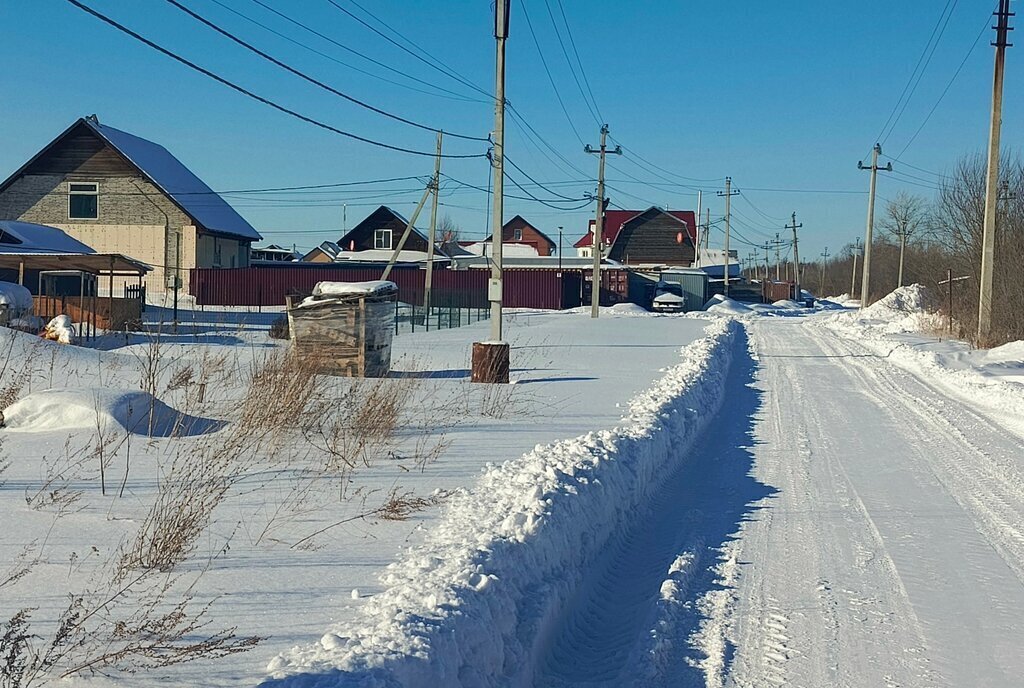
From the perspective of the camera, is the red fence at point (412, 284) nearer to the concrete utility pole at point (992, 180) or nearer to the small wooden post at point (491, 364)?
the concrete utility pole at point (992, 180)

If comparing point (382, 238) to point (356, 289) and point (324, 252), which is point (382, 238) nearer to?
point (324, 252)

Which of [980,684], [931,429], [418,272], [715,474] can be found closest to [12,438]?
[715,474]

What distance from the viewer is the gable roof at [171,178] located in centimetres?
5300

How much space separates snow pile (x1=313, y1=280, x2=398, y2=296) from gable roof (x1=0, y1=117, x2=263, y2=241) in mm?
36810

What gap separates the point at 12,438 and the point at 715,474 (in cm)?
709

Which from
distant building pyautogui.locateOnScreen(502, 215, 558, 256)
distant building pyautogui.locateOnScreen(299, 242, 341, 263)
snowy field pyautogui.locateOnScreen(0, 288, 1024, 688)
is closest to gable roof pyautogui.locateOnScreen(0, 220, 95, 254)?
snowy field pyautogui.locateOnScreen(0, 288, 1024, 688)

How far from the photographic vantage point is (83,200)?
5422 centimetres

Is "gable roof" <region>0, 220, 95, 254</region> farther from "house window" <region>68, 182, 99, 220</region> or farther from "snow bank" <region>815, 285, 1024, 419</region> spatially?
"snow bank" <region>815, 285, 1024, 419</region>

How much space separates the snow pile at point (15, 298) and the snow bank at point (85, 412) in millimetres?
16496

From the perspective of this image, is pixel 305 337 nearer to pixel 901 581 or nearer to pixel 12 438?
pixel 12 438

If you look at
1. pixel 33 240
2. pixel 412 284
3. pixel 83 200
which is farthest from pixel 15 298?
pixel 412 284

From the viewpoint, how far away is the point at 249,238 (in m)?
61.9

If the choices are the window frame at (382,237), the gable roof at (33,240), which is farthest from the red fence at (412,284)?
the window frame at (382,237)

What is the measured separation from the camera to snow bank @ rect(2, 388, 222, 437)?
31.5 feet
